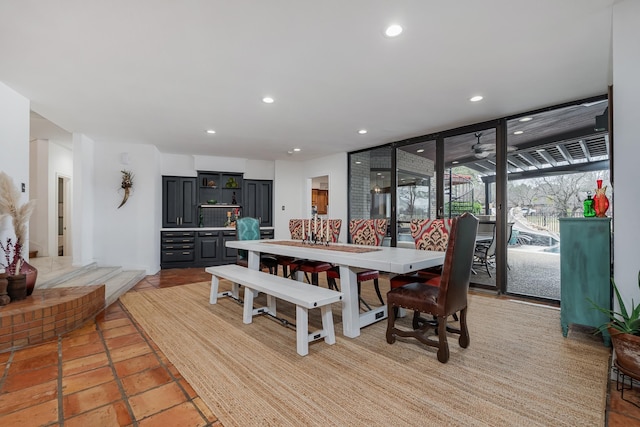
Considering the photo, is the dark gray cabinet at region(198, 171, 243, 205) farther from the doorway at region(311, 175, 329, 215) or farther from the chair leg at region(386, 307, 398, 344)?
the chair leg at region(386, 307, 398, 344)

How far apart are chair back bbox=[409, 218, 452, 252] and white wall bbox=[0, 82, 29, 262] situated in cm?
445

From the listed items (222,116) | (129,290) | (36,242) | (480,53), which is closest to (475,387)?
(480,53)

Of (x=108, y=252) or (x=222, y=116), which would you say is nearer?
(x=222, y=116)

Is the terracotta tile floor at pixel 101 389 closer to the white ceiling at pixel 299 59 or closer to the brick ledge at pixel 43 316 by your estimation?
the brick ledge at pixel 43 316

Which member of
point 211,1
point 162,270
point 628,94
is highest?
point 211,1

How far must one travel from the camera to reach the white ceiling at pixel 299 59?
1.97 meters

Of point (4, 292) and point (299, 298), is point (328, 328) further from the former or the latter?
point (4, 292)

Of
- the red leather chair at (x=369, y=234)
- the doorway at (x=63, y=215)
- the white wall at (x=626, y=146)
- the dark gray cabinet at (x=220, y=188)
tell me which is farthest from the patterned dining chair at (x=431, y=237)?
the doorway at (x=63, y=215)

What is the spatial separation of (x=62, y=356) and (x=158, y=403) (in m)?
1.24

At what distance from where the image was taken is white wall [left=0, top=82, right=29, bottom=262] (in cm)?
309

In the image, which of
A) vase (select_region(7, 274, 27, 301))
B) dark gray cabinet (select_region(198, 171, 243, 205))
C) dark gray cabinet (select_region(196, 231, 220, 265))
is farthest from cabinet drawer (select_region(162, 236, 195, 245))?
vase (select_region(7, 274, 27, 301))

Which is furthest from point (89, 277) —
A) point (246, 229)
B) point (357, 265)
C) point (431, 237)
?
point (431, 237)

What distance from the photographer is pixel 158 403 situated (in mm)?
1727

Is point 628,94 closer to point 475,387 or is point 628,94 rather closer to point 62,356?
point 475,387
